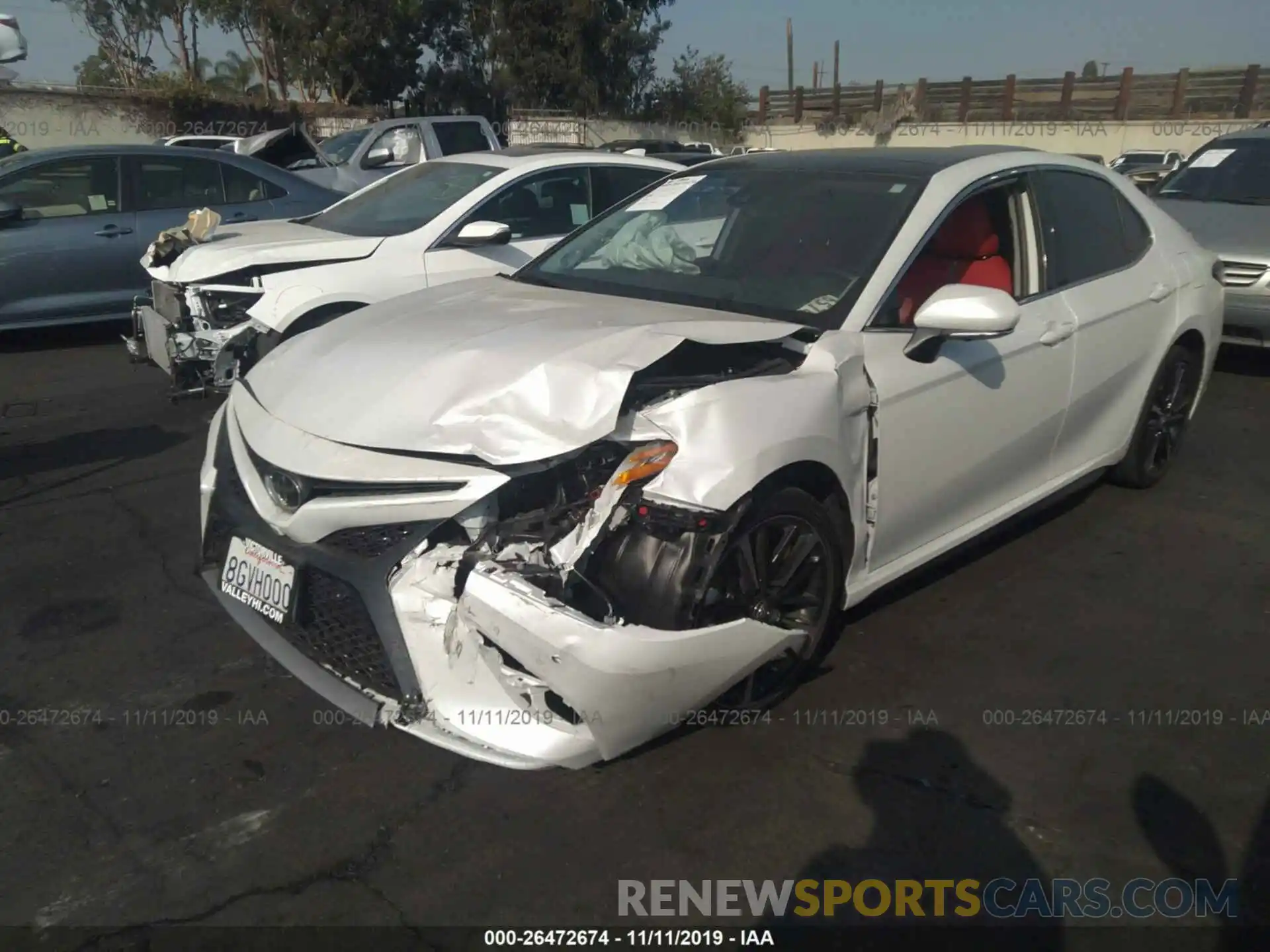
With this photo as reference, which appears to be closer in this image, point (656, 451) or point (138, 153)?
point (656, 451)

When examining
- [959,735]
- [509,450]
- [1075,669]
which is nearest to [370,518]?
[509,450]

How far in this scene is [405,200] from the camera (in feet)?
21.9

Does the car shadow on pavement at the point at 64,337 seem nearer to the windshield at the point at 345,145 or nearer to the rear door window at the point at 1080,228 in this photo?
the windshield at the point at 345,145

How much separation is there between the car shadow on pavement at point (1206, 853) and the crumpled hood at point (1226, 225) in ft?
17.4

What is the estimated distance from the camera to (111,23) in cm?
4100

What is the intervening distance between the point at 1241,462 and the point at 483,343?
4567mm

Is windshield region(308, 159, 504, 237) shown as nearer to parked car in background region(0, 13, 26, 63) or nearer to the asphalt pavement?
the asphalt pavement

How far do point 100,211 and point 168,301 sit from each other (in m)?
2.61

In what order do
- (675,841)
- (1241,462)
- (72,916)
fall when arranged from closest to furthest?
(72,916) < (675,841) < (1241,462)

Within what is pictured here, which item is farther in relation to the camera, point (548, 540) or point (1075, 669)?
point (1075, 669)

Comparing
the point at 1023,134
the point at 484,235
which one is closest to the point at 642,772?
the point at 484,235

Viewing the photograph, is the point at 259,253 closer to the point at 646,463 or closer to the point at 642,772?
the point at 646,463

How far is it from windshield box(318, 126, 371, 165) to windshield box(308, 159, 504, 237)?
6551 millimetres

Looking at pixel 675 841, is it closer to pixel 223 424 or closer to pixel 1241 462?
pixel 223 424
